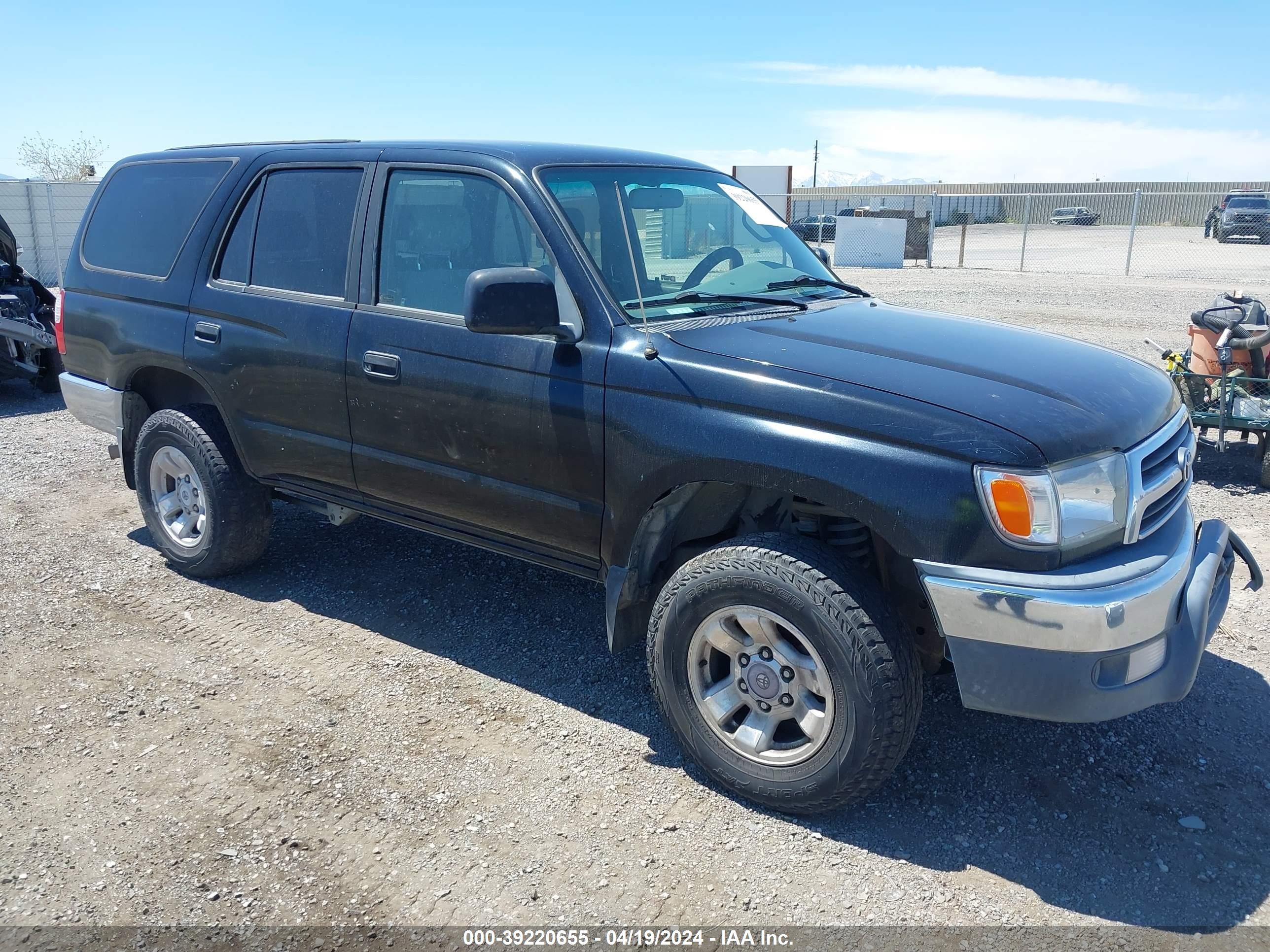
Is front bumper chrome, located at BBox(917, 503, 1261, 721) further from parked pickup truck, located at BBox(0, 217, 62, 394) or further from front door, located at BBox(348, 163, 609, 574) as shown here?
parked pickup truck, located at BBox(0, 217, 62, 394)

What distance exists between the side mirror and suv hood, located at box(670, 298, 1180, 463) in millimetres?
452

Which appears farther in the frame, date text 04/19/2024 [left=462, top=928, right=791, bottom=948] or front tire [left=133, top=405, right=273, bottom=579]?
front tire [left=133, top=405, right=273, bottom=579]

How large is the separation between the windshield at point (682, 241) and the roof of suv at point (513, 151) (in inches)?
2.5

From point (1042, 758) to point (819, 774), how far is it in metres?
1.01

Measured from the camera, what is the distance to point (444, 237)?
13.2 ft

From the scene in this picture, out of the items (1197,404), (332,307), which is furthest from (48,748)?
(1197,404)

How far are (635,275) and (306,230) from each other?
5.30ft

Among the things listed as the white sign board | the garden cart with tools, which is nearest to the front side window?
the garden cart with tools

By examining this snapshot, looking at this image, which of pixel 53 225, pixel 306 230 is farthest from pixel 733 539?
pixel 53 225

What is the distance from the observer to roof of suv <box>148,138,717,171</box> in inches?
155

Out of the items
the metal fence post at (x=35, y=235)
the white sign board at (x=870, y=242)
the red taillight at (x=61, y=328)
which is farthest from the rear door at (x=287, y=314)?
the white sign board at (x=870, y=242)

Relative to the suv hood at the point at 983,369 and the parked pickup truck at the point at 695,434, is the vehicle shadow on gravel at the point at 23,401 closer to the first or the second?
the parked pickup truck at the point at 695,434

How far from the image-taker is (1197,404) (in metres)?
6.69

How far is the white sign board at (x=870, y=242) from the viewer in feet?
88.6
